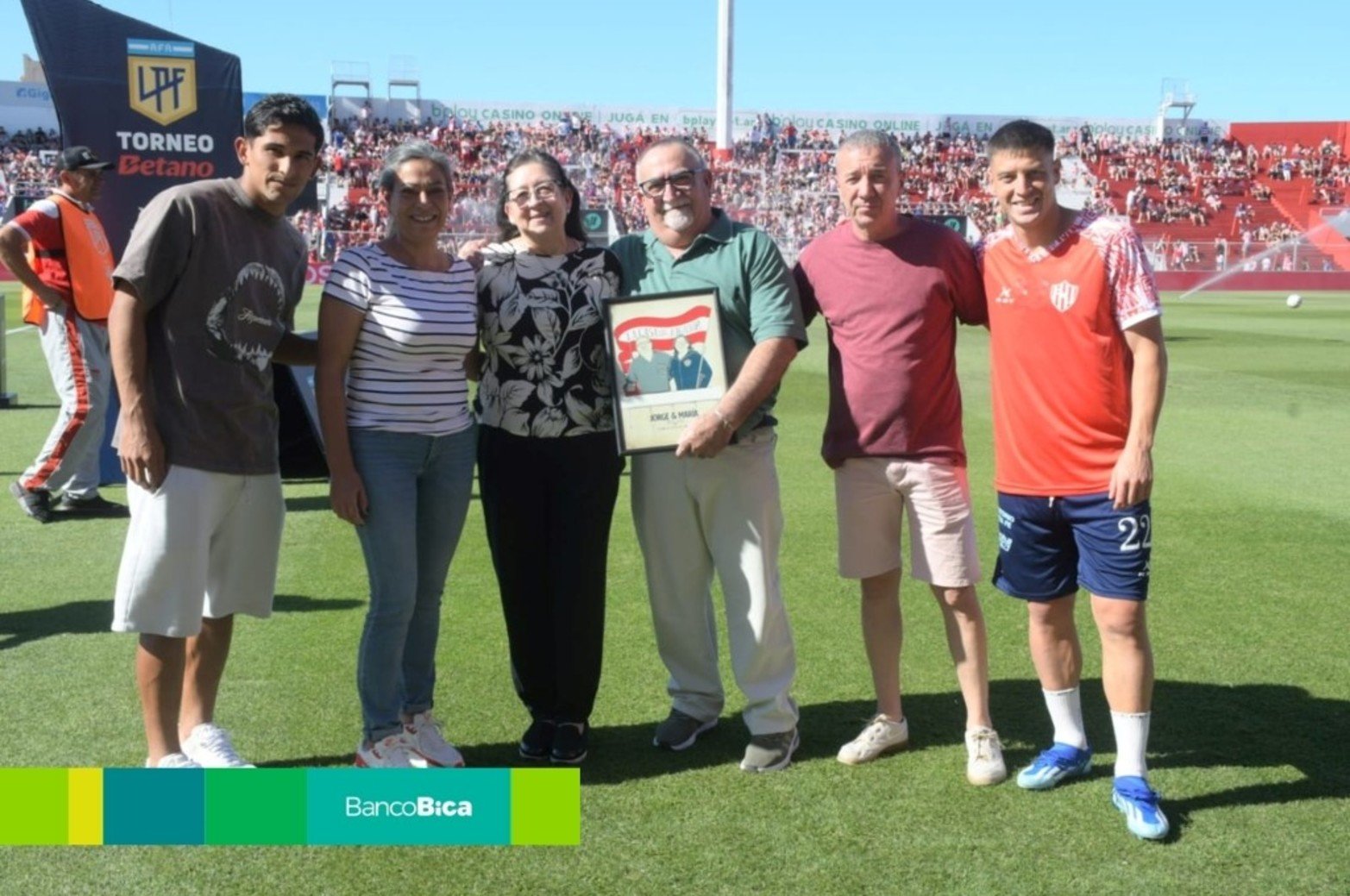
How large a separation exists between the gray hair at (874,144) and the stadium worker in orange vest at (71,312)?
5.57 meters

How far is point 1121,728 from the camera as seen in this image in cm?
409

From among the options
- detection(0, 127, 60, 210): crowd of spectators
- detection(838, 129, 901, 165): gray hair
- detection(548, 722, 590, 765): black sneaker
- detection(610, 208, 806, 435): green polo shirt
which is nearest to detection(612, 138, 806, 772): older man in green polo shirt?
detection(610, 208, 806, 435): green polo shirt

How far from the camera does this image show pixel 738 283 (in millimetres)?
4324

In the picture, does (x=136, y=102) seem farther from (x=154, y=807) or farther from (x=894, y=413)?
(x=894, y=413)

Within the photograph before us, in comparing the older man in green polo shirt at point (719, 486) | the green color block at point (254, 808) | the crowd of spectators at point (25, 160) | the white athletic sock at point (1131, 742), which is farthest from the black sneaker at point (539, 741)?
the crowd of spectators at point (25, 160)

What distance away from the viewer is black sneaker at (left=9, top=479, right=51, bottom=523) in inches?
329

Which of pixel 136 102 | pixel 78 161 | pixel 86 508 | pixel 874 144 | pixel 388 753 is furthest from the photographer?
pixel 86 508

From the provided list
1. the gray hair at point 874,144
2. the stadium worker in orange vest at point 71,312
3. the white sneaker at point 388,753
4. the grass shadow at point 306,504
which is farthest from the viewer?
the grass shadow at point 306,504

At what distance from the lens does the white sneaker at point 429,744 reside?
4.33 m

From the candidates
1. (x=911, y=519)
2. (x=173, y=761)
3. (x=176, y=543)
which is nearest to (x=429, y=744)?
(x=173, y=761)

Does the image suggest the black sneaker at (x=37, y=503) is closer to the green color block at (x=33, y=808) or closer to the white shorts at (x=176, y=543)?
the white shorts at (x=176, y=543)

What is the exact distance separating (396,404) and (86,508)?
5.39 m

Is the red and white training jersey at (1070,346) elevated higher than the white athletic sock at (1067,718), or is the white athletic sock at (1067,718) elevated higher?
the red and white training jersey at (1070,346)

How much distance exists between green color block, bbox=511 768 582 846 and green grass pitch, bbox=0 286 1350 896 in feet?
0.20
